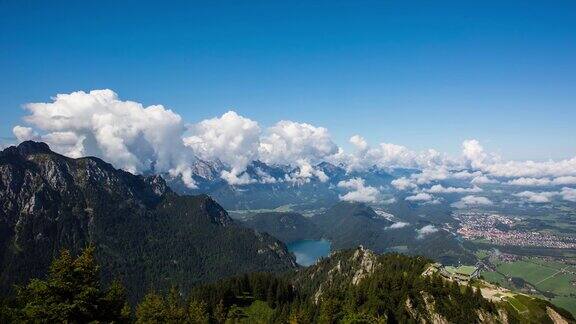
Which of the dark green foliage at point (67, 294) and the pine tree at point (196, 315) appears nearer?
the dark green foliage at point (67, 294)

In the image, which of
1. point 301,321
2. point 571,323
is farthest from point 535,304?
point 301,321

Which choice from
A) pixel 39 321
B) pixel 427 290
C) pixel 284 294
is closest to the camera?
pixel 39 321

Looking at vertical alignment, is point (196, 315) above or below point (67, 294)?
below

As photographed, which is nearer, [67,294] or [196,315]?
[67,294]

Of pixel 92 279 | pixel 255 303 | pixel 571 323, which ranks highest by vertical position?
pixel 92 279

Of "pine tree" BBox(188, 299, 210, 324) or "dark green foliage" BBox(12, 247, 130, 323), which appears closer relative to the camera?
"dark green foliage" BBox(12, 247, 130, 323)

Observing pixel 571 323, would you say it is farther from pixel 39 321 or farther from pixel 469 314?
pixel 39 321

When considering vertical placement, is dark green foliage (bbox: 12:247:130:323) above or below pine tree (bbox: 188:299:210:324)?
above

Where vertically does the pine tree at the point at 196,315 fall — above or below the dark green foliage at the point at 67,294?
below
